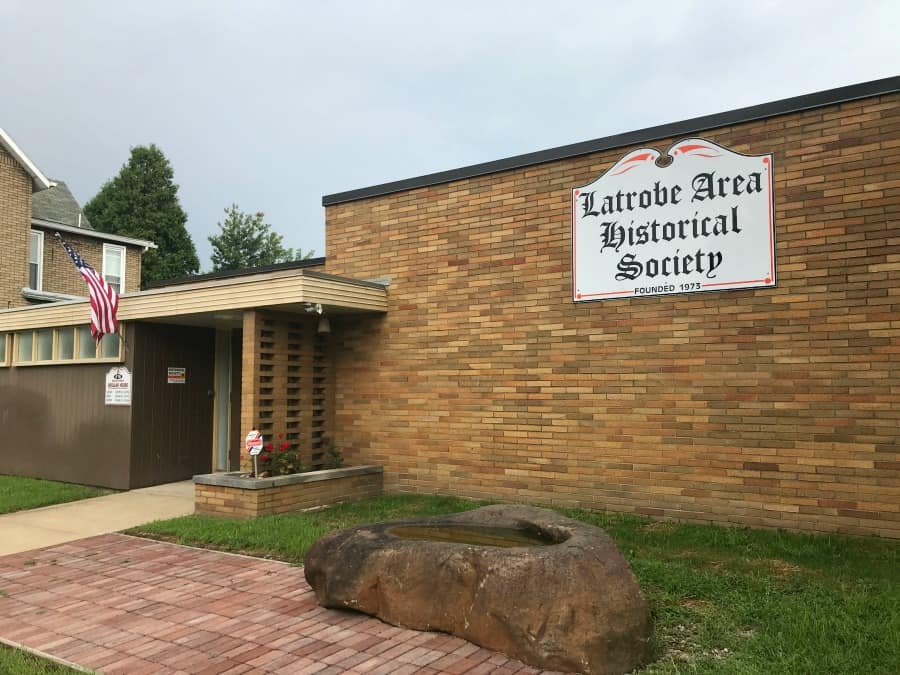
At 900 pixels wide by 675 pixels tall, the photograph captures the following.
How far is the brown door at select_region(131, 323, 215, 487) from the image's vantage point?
10.9m

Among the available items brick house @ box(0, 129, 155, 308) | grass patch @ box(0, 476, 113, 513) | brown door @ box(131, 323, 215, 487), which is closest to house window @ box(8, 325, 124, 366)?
brown door @ box(131, 323, 215, 487)

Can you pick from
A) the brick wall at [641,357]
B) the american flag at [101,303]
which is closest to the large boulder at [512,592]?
the brick wall at [641,357]

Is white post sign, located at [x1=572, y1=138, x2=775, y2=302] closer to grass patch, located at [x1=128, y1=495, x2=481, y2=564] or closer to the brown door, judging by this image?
grass patch, located at [x1=128, y1=495, x2=481, y2=564]

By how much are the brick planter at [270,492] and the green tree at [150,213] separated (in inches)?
1283

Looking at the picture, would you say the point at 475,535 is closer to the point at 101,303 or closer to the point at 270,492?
the point at 270,492

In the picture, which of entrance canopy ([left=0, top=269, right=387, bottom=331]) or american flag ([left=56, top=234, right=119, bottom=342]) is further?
american flag ([left=56, top=234, right=119, bottom=342])

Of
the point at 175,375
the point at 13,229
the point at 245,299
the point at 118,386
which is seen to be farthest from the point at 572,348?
the point at 13,229

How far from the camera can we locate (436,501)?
29.7 feet

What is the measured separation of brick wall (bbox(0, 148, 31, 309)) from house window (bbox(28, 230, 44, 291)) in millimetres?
1159

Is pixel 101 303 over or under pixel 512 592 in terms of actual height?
over

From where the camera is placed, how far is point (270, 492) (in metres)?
8.43

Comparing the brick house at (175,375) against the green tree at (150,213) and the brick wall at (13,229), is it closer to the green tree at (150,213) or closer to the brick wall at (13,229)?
the brick wall at (13,229)

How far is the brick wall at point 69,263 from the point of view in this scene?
20.7m

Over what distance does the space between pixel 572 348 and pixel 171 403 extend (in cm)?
671
